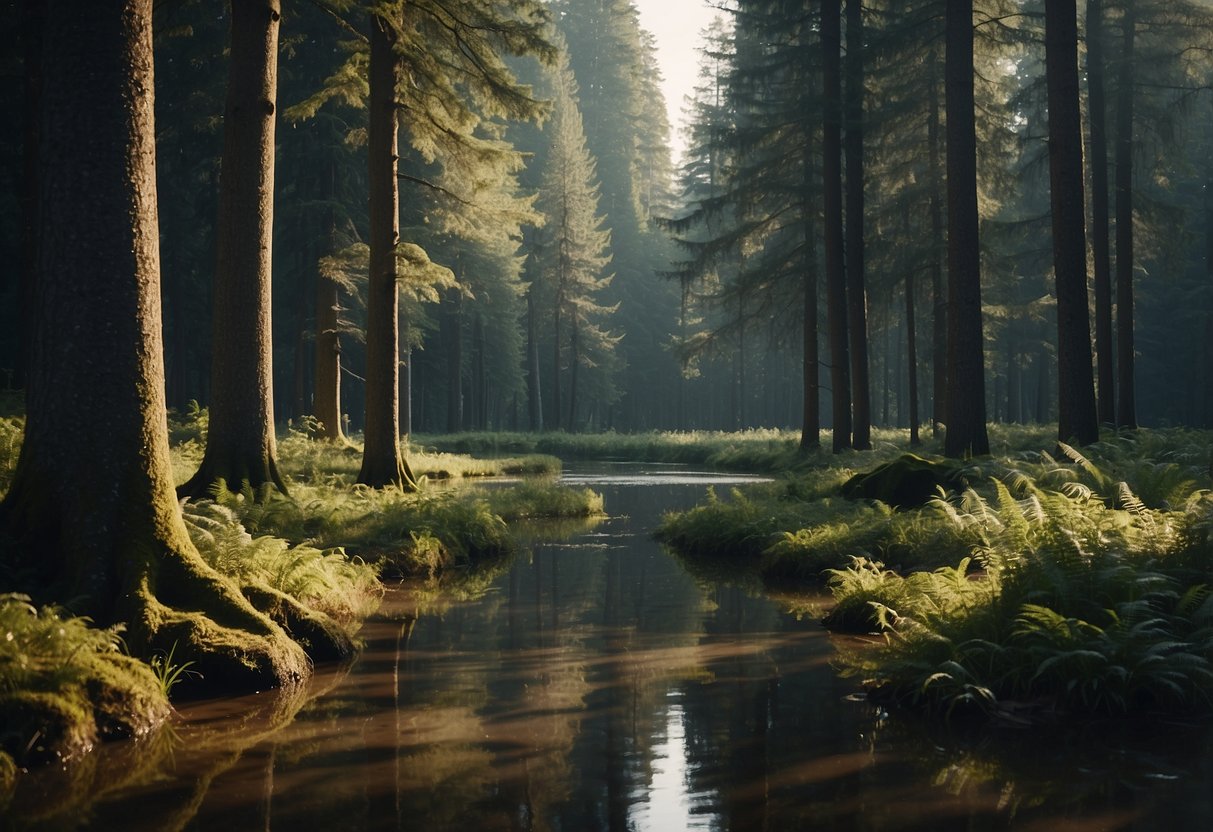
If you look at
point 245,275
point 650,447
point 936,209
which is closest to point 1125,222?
point 936,209

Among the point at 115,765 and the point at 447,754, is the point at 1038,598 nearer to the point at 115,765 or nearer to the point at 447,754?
the point at 447,754

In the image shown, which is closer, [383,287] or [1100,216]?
[383,287]

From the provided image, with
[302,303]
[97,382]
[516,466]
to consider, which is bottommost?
[516,466]

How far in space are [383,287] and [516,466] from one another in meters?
18.1

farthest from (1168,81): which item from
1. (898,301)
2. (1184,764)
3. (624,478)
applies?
(1184,764)

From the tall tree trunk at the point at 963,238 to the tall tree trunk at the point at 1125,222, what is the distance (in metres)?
10.9

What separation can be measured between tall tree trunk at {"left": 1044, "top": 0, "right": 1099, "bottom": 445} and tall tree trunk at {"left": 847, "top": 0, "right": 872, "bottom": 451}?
386 inches

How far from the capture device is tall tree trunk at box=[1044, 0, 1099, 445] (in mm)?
16188

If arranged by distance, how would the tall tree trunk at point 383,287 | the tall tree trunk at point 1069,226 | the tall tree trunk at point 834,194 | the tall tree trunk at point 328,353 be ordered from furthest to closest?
the tall tree trunk at point 328,353 → the tall tree trunk at point 834,194 → the tall tree trunk at point 383,287 → the tall tree trunk at point 1069,226

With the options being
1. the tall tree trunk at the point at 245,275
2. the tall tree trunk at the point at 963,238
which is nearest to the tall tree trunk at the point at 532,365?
the tall tree trunk at the point at 963,238

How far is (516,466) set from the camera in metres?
35.2

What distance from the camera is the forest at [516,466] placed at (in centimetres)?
634

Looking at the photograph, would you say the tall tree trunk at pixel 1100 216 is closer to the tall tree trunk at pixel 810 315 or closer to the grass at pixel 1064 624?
the tall tree trunk at pixel 810 315

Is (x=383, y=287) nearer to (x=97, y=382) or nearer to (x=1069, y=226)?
(x=97, y=382)
